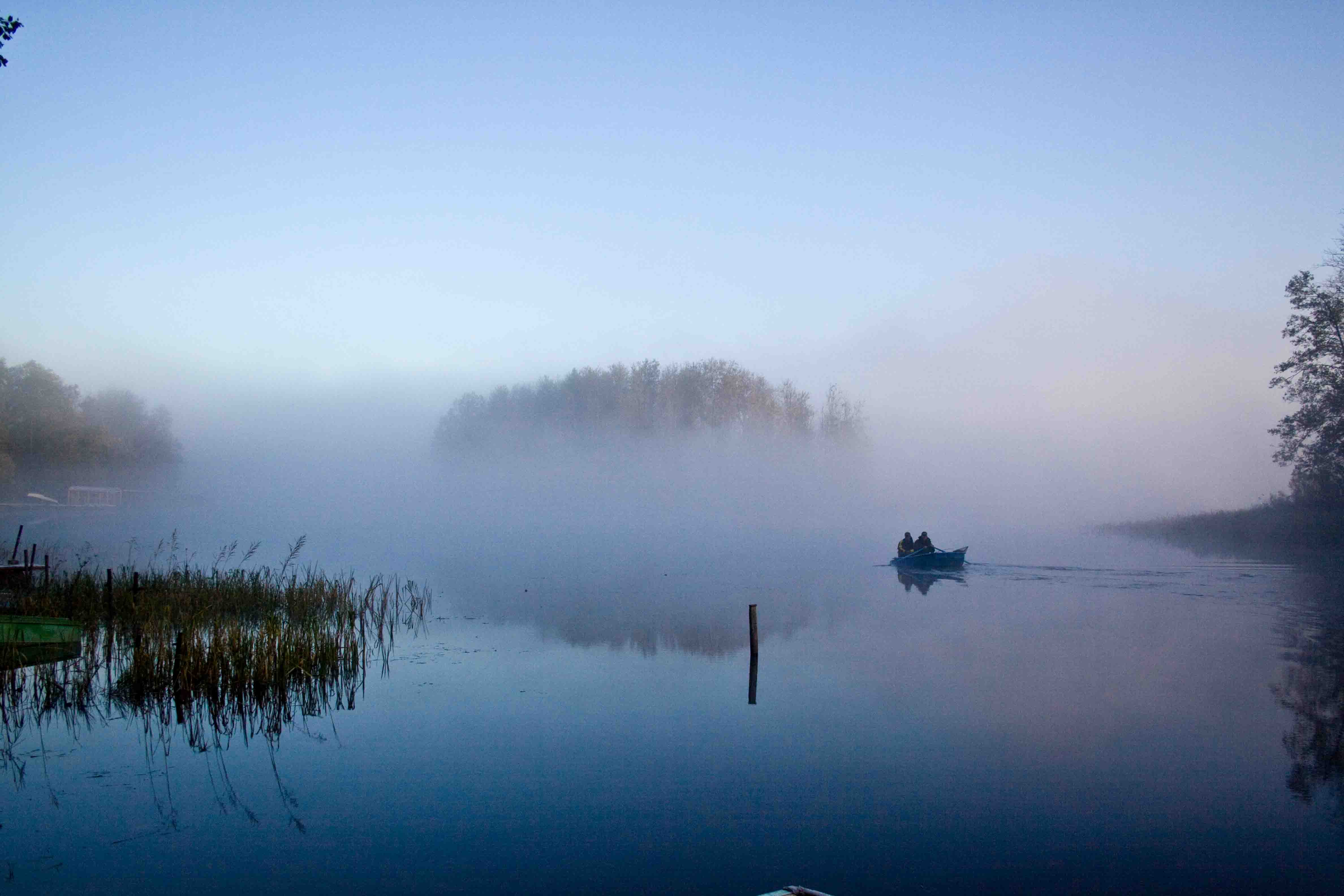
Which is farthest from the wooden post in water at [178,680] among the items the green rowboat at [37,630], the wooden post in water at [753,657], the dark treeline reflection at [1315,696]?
the dark treeline reflection at [1315,696]

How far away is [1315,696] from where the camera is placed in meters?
14.8

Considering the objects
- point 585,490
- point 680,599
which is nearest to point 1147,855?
point 680,599

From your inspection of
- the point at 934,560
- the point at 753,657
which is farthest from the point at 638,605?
the point at 934,560

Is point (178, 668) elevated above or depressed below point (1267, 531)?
below

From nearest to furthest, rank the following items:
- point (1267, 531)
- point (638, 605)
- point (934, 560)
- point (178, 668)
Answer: point (178, 668), point (638, 605), point (934, 560), point (1267, 531)

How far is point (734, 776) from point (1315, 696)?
1093 cm

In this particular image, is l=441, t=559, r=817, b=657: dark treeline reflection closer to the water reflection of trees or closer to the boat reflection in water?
the water reflection of trees

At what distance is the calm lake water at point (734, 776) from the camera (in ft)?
26.1

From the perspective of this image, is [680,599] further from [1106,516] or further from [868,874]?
[1106,516]

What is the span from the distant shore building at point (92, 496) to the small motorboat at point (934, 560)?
6145cm

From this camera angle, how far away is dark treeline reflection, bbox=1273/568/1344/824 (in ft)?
34.3

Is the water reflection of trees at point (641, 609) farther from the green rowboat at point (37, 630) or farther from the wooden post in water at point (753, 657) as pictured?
the green rowboat at point (37, 630)

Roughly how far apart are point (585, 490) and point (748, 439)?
58.7ft

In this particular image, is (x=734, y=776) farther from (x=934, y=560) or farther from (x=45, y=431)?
(x=45, y=431)
